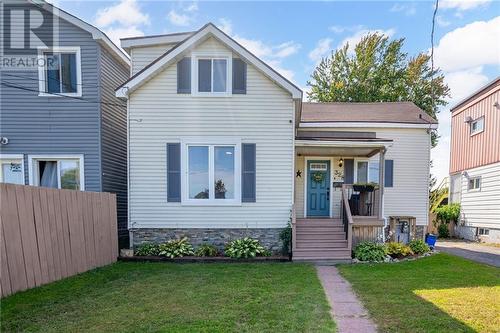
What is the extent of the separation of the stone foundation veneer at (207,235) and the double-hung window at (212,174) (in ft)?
2.82

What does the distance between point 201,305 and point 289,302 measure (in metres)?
1.38

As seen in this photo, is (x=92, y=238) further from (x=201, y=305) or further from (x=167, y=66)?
(x=167, y=66)

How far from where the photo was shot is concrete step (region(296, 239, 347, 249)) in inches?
327

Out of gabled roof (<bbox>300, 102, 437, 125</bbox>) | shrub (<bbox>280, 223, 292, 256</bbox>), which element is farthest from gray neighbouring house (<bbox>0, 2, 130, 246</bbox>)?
gabled roof (<bbox>300, 102, 437, 125</bbox>)

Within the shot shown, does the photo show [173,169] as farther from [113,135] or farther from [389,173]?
[389,173]

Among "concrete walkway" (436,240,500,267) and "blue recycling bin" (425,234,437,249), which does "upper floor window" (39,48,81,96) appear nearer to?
"blue recycling bin" (425,234,437,249)

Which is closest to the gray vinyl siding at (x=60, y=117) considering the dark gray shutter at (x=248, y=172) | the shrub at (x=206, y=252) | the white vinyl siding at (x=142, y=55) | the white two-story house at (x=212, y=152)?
the white vinyl siding at (x=142, y=55)

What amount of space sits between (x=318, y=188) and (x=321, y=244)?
2869 millimetres

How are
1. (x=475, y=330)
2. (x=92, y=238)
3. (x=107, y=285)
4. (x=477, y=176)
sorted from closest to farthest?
1. (x=475, y=330)
2. (x=107, y=285)
3. (x=92, y=238)
4. (x=477, y=176)

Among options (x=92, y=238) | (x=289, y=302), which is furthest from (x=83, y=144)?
(x=289, y=302)

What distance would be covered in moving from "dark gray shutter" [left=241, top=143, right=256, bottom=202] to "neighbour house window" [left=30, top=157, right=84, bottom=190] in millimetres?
4933

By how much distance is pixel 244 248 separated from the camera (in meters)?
8.13

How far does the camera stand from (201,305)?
4.50m

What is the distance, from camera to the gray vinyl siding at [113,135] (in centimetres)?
918
